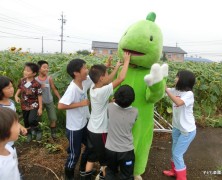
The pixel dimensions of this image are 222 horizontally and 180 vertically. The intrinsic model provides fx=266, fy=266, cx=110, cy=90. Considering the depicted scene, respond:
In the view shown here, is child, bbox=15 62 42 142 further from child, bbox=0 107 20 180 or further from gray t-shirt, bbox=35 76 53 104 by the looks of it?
child, bbox=0 107 20 180

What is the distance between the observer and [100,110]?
2.80m

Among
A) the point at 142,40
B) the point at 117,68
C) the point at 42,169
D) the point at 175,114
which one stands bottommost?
the point at 42,169

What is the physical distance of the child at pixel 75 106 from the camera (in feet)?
9.46

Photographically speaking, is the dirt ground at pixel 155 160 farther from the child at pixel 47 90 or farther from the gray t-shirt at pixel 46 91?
the gray t-shirt at pixel 46 91

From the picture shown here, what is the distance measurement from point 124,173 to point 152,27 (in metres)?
1.59

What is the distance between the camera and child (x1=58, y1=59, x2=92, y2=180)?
113 inches

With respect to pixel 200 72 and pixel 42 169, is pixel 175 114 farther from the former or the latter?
pixel 200 72

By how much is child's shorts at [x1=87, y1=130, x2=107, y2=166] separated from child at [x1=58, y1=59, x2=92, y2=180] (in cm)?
14

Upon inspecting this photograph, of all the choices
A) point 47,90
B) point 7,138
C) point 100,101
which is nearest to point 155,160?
point 100,101

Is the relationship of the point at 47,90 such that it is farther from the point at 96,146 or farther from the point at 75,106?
the point at 96,146

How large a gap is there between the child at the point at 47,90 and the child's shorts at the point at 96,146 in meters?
1.49

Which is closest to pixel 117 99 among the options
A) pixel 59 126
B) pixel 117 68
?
pixel 117 68

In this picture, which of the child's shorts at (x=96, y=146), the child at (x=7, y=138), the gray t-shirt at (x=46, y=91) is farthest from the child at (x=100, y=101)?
the gray t-shirt at (x=46, y=91)

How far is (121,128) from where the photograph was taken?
261 cm
